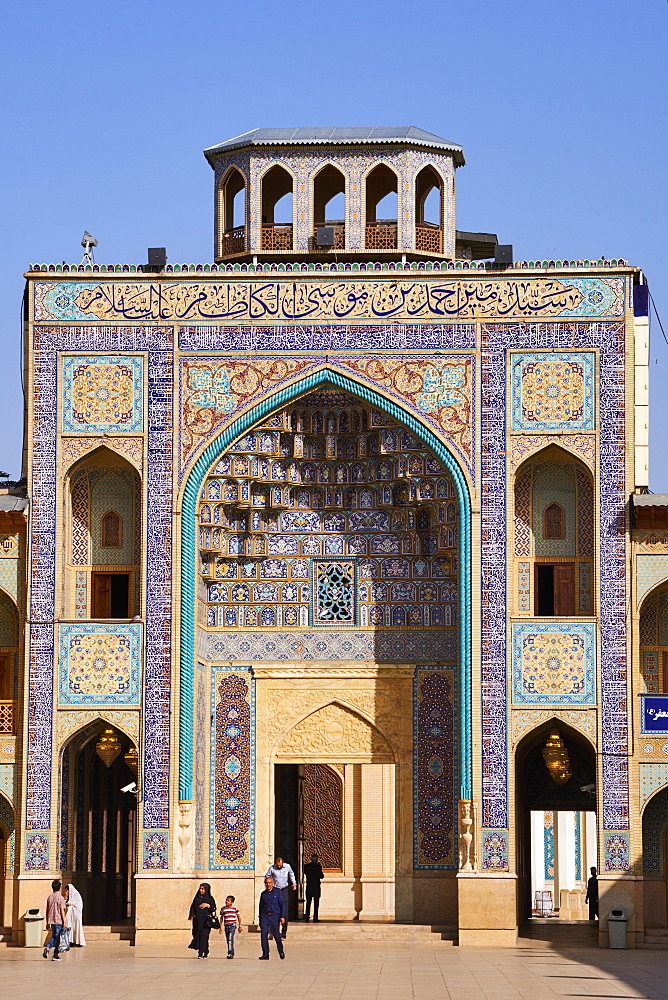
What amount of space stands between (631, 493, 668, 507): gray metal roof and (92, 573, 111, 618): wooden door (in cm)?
588

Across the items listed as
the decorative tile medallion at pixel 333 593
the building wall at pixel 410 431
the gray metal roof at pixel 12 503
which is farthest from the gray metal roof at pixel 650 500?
the gray metal roof at pixel 12 503

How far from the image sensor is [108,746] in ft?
70.1

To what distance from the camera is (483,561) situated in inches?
806

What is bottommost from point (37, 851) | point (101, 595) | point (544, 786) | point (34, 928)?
point (34, 928)

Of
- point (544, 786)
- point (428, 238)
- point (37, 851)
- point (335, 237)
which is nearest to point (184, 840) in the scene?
point (37, 851)

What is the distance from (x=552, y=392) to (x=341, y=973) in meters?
6.83

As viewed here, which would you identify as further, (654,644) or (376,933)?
(654,644)

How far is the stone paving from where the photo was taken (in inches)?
606

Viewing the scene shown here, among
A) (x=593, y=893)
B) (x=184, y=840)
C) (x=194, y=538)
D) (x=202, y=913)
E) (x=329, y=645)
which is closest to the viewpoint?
(x=202, y=913)

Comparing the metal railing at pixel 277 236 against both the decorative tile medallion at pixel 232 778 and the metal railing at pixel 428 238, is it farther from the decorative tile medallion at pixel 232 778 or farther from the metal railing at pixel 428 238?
the decorative tile medallion at pixel 232 778

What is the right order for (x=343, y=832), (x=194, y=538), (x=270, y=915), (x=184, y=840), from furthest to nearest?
1. (x=343, y=832)
2. (x=194, y=538)
3. (x=184, y=840)
4. (x=270, y=915)

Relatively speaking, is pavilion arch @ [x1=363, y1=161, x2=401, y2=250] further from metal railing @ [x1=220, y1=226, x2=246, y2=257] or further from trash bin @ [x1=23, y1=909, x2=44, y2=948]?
trash bin @ [x1=23, y1=909, x2=44, y2=948]

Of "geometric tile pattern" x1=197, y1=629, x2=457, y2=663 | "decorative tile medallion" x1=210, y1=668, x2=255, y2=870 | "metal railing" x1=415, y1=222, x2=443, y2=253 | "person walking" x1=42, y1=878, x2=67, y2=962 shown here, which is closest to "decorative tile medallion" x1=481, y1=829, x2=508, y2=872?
"geometric tile pattern" x1=197, y1=629, x2=457, y2=663

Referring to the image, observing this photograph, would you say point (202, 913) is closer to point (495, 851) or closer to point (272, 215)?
point (495, 851)
